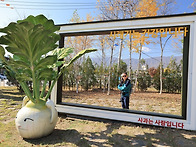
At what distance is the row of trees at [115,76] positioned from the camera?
1098 centimetres

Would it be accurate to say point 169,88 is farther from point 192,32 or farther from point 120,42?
point 192,32

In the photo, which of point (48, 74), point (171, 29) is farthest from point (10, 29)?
point (171, 29)

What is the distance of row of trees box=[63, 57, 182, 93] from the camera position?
10977 millimetres

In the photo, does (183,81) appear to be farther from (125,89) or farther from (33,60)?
(33,60)

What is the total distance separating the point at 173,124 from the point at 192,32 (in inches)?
90.6

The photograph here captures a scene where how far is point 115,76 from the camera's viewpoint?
11.3 metres

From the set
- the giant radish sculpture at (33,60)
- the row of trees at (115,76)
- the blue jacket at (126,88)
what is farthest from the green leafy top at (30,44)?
the row of trees at (115,76)

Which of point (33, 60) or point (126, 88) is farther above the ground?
point (33, 60)

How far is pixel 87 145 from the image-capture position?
2.71 meters

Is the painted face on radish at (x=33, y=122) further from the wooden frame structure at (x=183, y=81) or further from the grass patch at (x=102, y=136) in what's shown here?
the wooden frame structure at (x=183, y=81)

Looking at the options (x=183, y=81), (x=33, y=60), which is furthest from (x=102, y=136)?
(x=183, y=81)

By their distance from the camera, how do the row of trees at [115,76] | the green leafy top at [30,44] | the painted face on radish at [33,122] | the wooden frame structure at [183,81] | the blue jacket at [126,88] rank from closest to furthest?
the green leafy top at [30,44]
the painted face on radish at [33,122]
the wooden frame structure at [183,81]
the blue jacket at [126,88]
the row of trees at [115,76]

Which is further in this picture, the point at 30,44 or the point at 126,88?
the point at 126,88

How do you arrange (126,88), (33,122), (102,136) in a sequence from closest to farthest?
1. (33,122)
2. (102,136)
3. (126,88)
